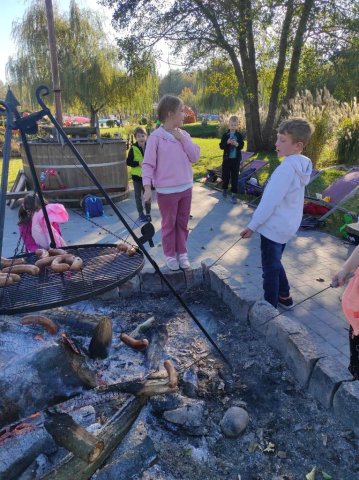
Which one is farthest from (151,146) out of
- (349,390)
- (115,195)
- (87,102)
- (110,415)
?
(87,102)

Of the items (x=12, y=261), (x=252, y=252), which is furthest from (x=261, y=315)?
(x=252, y=252)

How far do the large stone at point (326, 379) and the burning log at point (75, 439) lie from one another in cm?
136

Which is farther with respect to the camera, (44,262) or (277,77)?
(277,77)

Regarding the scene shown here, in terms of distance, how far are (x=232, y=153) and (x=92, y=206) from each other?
3.39 meters

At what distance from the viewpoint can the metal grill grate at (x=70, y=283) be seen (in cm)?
237

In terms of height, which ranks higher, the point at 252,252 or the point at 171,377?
the point at 171,377

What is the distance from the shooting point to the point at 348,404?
2160 mm

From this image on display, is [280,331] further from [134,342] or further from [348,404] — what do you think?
[134,342]

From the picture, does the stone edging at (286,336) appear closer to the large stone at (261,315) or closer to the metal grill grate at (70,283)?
the large stone at (261,315)

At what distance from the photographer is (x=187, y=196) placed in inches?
156

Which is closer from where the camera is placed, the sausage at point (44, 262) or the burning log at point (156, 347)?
the burning log at point (156, 347)

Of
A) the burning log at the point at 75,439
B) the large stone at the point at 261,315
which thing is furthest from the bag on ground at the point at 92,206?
the burning log at the point at 75,439

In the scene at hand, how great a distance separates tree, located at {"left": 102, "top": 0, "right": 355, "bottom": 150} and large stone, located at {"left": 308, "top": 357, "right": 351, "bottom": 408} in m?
12.1

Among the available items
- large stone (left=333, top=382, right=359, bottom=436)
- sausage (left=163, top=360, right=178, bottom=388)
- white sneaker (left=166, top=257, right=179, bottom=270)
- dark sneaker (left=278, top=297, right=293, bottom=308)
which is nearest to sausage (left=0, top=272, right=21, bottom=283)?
sausage (left=163, top=360, right=178, bottom=388)
